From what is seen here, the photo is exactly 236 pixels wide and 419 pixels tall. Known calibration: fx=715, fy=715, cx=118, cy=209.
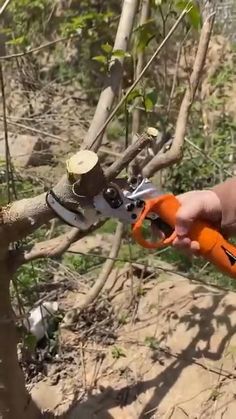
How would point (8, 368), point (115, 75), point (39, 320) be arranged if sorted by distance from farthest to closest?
1. point (39, 320)
2. point (115, 75)
3. point (8, 368)

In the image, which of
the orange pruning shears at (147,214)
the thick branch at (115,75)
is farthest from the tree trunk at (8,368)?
the thick branch at (115,75)

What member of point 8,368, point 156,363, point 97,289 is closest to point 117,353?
point 156,363

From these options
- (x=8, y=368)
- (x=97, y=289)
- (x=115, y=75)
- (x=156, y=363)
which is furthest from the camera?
(x=97, y=289)

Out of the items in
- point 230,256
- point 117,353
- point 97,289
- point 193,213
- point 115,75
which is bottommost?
point 117,353

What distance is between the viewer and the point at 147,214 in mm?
1732

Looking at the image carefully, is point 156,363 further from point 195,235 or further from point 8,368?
point 195,235

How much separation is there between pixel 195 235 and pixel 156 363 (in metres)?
0.92

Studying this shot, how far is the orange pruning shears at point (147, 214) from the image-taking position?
169 cm

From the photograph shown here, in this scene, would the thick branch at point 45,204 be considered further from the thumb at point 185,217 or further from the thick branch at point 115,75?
the thick branch at point 115,75

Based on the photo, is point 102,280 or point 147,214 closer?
point 147,214

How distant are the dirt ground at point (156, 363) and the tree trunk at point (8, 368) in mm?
286

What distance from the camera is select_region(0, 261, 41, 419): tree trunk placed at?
199 centimetres

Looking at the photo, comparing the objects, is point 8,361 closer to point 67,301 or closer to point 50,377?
point 50,377

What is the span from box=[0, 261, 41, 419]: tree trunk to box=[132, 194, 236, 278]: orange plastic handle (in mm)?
442
